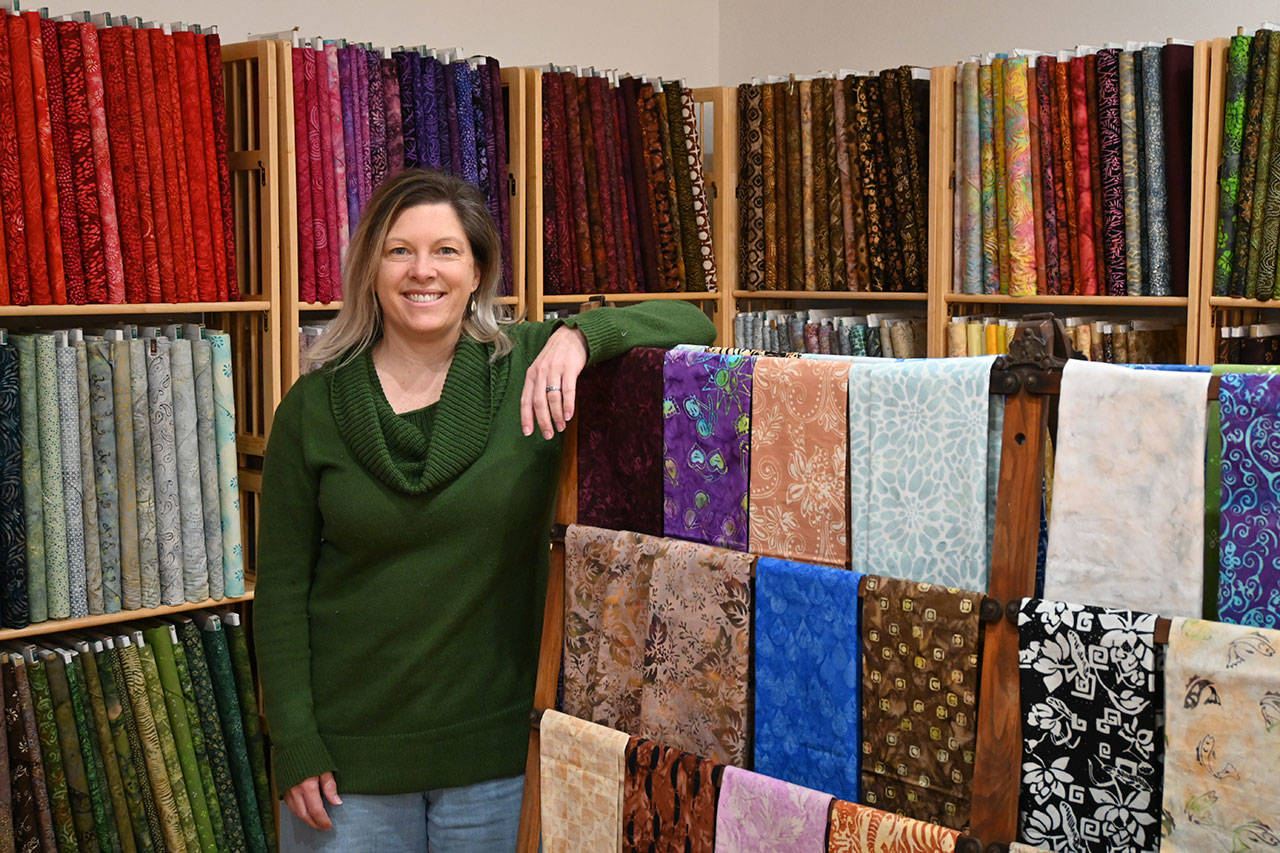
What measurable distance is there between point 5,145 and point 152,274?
14.1 inches

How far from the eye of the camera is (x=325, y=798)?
1775 mm

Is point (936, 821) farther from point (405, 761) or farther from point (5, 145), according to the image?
point (5, 145)

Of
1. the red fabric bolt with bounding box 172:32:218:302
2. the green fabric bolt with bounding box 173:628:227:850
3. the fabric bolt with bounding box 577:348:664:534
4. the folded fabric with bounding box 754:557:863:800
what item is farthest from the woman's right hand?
the red fabric bolt with bounding box 172:32:218:302

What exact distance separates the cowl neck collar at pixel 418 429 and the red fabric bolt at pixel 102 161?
3.53 feet

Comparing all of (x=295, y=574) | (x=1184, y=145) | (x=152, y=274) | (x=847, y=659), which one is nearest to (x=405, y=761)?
(x=295, y=574)

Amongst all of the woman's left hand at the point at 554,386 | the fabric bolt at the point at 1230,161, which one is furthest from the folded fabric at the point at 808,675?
the fabric bolt at the point at 1230,161

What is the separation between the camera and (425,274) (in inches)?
68.5

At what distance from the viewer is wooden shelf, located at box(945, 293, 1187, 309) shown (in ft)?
9.47

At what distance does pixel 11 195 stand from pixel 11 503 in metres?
0.58

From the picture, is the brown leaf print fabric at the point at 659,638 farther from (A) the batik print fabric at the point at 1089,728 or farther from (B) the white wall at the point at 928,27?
(B) the white wall at the point at 928,27

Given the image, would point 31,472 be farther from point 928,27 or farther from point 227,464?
point 928,27

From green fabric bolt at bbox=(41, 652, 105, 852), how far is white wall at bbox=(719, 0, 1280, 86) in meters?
2.66

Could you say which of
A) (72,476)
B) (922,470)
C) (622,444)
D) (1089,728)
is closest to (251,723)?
(72,476)

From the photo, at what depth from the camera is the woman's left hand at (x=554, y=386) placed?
1.58 m
